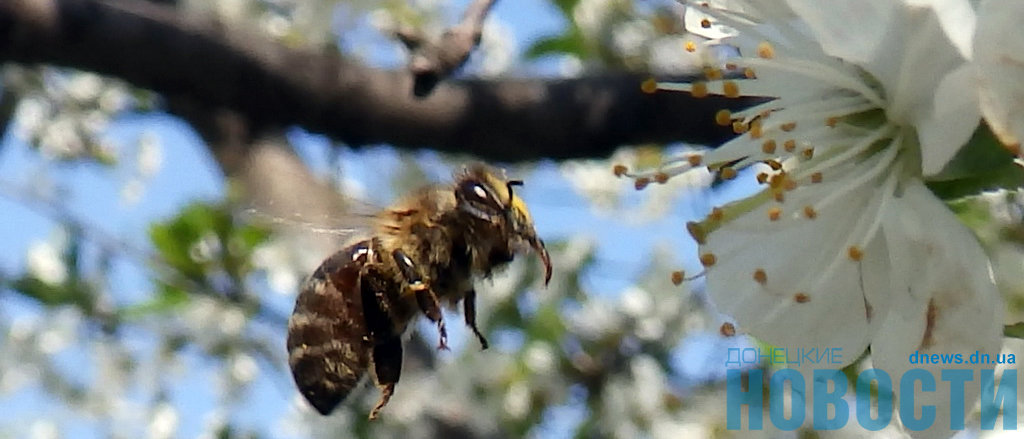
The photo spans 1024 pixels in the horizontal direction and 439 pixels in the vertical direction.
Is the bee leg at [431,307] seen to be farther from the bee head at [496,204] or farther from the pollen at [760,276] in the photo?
the pollen at [760,276]

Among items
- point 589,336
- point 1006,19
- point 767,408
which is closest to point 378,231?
point 1006,19

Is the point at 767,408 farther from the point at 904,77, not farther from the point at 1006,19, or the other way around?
the point at 1006,19

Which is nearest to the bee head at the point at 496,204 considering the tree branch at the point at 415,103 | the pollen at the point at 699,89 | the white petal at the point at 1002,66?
the pollen at the point at 699,89

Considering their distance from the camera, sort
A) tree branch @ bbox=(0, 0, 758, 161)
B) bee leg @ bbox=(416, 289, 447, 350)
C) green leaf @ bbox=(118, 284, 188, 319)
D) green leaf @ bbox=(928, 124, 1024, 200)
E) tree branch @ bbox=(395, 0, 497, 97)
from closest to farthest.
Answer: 1. green leaf @ bbox=(928, 124, 1024, 200)
2. bee leg @ bbox=(416, 289, 447, 350)
3. tree branch @ bbox=(395, 0, 497, 97)
4. tree branch @ bbox=(0, 0, 758, 161)
5. green leaf @ bbox=(118, 284, 188, 319)

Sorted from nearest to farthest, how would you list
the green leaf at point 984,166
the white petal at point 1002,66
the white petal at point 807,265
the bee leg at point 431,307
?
the white petal at point 1002,66 → the green leaf at point 984,166 → the white petal at point 807,265 → the bee leg at point 431,307

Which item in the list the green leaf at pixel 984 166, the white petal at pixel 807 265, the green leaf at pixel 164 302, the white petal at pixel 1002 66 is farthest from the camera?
the green leaf at pixel 164 302

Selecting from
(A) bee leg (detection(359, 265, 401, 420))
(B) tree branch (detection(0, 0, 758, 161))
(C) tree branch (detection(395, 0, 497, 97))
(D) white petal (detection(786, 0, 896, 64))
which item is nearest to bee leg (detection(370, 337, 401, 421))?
(A) bee leg (detection(359, 265, 401, 420))

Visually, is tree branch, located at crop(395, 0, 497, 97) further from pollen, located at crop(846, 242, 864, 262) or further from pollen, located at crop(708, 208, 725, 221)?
pollen, located at crop(846, 242, 864, 262)
